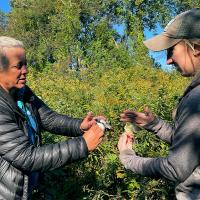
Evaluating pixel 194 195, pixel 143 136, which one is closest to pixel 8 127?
pixel 194 195

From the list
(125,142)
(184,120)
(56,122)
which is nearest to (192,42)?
(184,120)

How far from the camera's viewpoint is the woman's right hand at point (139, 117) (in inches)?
120

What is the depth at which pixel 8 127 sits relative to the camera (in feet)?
8.54

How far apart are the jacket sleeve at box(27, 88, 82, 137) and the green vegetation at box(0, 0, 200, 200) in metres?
1.04

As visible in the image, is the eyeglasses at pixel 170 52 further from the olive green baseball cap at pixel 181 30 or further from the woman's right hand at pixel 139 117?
the woman's right hand at pixel 139 117

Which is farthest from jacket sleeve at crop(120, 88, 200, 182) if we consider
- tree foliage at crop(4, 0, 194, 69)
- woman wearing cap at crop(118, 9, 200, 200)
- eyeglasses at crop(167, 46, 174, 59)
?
tree foliage at crop(4, 0, 194, 69)

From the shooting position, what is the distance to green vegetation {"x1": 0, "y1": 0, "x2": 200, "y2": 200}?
14.5ft

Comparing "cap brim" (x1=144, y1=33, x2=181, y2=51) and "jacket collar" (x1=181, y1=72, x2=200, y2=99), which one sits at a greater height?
"cap brim" (x1=144, y1=33, x2=181, y2=51)

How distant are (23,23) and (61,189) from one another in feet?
132

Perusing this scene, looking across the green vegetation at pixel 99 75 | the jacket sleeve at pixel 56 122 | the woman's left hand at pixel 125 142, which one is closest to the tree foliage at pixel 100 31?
the green vegetation at pixel 99 75

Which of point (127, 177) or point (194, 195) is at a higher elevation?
point (194, 195)

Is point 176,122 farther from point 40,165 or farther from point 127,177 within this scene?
point 127,177

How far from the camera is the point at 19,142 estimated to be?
2598 millimetres

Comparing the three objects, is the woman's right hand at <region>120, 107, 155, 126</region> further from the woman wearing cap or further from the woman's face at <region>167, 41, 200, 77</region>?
the woman's face at <region>167, 41, 200, 77</region>
